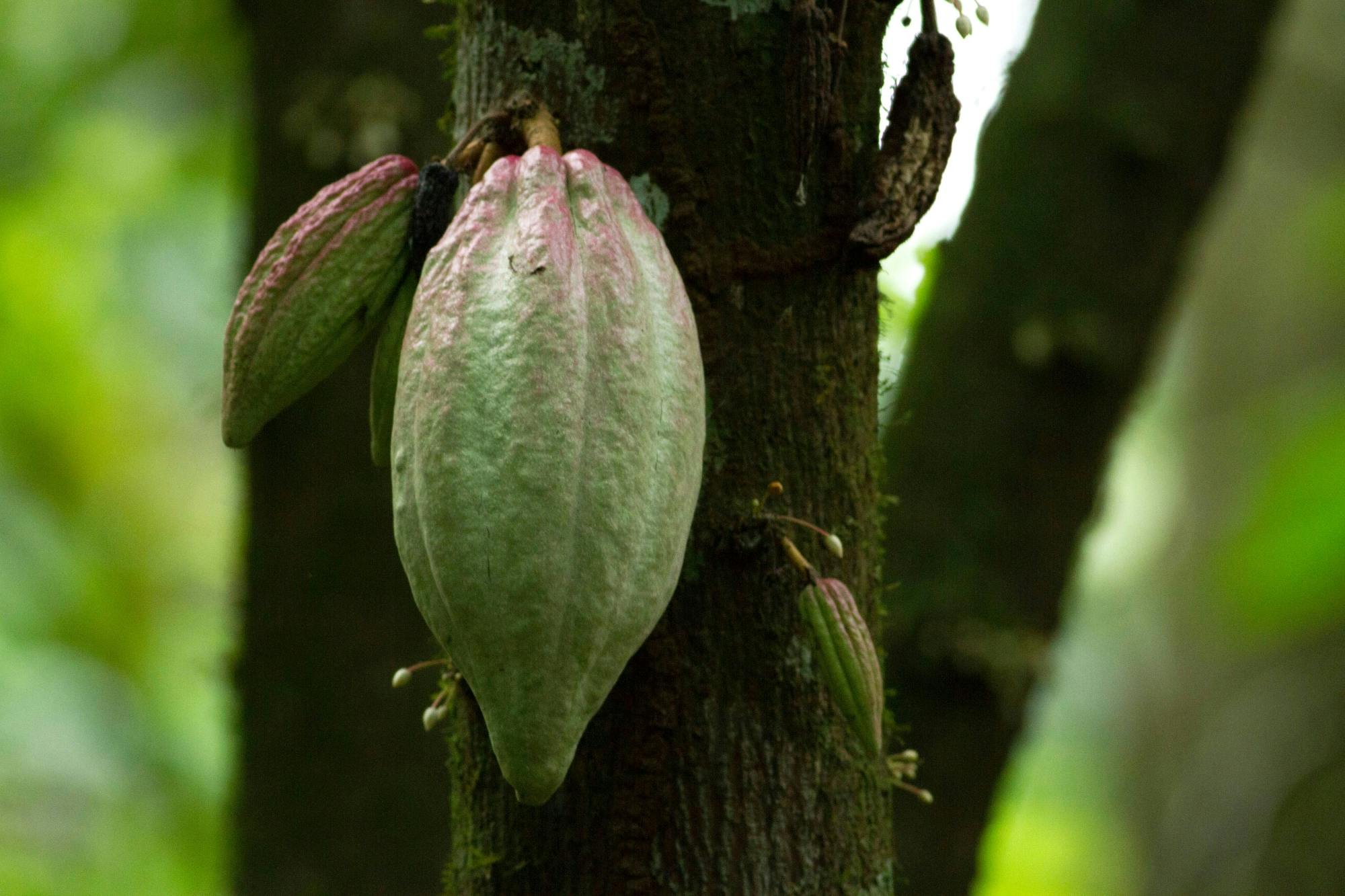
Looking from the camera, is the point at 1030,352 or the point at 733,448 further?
the point at 1030,352

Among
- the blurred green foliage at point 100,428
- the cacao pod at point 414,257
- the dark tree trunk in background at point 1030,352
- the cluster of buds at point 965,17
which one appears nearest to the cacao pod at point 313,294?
the cacao pod at point 414,257

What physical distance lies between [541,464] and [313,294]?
8.4 inches

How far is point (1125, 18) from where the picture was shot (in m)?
1.81

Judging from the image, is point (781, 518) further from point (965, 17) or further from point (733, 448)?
point (965, 17)

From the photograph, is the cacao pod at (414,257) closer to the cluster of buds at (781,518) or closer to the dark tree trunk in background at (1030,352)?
the cluster of buds at (781,518)

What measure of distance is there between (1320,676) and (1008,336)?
3.60m

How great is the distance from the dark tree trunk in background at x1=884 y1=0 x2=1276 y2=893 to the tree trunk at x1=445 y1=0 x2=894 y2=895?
78 centimetres

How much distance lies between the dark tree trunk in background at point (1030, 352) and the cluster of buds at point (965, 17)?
32.0 inches

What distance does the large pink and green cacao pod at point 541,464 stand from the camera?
0.63 meters

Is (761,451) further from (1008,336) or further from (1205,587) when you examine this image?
(1205,587)

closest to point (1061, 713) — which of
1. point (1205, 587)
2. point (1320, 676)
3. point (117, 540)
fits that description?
point (1205, 587)

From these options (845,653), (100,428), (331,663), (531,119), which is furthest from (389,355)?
(100,428)

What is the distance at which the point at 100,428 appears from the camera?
4016 mm

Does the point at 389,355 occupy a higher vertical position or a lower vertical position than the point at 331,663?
higher
